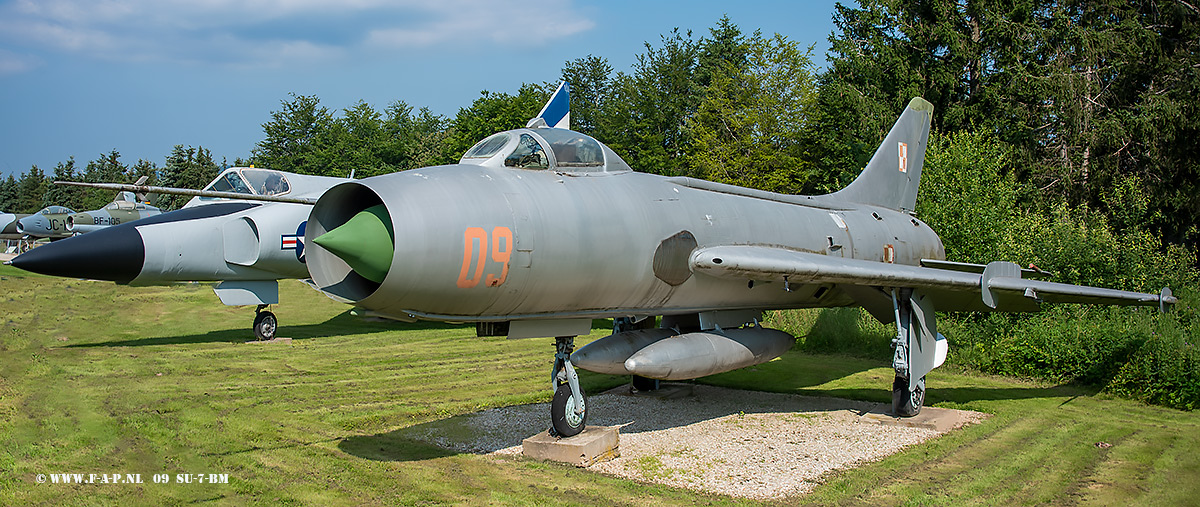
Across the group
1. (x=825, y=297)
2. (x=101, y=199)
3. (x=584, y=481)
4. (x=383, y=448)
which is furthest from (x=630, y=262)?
(x=101, y=199)

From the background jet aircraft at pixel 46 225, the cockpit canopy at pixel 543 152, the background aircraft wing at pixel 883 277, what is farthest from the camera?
the background jet aircraft at pixel 46 225

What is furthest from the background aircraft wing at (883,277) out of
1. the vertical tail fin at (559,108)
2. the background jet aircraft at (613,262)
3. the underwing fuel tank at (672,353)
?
the vertical tail fin at (559,108)

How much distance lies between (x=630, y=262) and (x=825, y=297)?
4.08m

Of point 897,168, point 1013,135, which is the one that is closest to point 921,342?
point 897,168

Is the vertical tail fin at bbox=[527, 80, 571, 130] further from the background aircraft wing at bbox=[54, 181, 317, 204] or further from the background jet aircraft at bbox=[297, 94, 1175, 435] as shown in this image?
the background jet aircraft at bbox=[297, 94, 1175, 435]

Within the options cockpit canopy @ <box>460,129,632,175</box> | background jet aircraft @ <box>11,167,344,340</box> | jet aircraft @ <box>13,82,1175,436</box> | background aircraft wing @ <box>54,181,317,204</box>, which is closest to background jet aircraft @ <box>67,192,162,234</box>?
background jet aircraft @ <box>11,167,344,340</box>

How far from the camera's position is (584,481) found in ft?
20.7

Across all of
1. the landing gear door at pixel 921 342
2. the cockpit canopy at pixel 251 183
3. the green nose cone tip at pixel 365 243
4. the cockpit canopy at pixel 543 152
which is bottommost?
the landing gear door at pixel 921 342

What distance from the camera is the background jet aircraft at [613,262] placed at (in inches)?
211

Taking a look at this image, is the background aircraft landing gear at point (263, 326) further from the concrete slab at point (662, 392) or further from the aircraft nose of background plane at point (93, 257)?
the concrete slab at point (662, 392)

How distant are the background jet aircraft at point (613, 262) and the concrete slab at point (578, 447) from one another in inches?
A: 7.2

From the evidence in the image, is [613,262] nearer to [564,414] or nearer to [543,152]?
[543,152]

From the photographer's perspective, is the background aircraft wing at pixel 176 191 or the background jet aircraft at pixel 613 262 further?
the background aircraft wing at pixel 176 191

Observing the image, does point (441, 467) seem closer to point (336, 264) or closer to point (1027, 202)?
point (336, 264)
